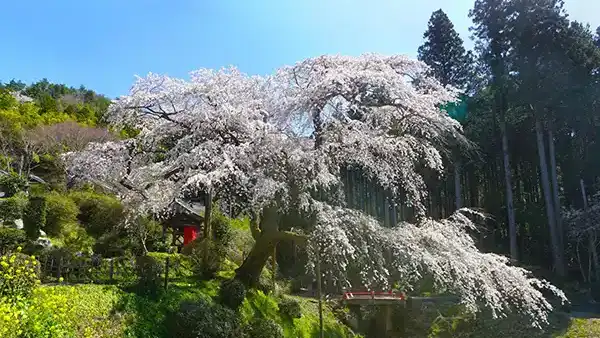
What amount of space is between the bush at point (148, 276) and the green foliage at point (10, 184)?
1061 centimetres

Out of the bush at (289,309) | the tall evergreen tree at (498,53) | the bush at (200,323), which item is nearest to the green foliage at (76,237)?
the bush at (289,309)

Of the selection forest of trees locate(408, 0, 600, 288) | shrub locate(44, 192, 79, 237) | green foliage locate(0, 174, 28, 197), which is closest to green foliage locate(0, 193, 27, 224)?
shrub locate(44, 192, 79, 237)

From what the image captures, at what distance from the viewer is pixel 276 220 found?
9.30 metres

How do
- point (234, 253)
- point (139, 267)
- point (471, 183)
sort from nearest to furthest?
point (139, 267), point (234, 253), point (471, 183)

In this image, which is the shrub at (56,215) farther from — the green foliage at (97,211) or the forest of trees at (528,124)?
the forest of trees at (528,124)

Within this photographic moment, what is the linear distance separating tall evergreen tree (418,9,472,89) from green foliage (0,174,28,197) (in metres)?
18.3

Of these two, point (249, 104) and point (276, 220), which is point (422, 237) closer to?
point (276, 220)

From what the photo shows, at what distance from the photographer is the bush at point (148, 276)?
8.26m

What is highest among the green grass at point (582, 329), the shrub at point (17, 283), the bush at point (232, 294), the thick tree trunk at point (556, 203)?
the thick tree trunk at point (556, 203)

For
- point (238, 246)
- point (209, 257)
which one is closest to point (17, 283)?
point (209, 257)

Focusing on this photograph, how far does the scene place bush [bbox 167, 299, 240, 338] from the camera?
7562mm

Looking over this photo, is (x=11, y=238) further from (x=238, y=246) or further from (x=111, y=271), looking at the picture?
(x=238, y=246)

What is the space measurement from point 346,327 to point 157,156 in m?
6.80

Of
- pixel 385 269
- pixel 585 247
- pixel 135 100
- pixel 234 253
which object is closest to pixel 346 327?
pixel 234 253
